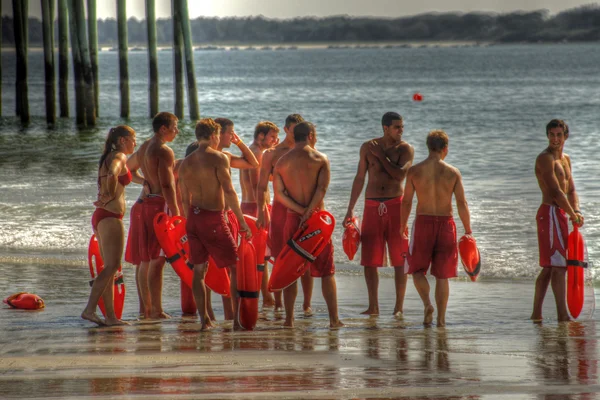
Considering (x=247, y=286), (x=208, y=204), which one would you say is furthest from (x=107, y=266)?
(x=247, y=286)

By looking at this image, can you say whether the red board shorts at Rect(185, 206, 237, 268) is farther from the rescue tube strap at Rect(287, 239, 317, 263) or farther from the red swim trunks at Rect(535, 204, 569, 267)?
the red swim trunks at Rect(535, 204, 569, 267)

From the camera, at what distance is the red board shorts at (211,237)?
6.80 metres

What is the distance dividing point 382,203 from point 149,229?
189 centimetres

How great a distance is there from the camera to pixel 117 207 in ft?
22.3

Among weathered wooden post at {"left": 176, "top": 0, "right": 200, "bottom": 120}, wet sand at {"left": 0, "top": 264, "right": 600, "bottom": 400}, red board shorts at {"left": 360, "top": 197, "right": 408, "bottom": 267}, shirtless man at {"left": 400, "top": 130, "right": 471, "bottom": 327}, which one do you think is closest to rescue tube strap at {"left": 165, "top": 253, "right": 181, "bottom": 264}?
wet sand at {"left": 0, "top": 264, "right": 600, "bottom": 400}

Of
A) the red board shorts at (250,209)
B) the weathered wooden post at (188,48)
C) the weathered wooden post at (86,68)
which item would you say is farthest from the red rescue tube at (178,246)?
the weathered wooden post at (188,48)

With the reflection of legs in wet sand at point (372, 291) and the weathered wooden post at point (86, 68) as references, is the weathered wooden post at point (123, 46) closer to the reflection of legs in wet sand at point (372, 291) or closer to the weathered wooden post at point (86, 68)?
the weathered wooden post at point (86, 68)

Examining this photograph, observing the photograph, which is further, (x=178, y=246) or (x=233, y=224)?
(x=178, y=246)

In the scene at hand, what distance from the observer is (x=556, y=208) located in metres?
7.27

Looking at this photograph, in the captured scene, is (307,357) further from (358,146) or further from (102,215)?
(358,146)

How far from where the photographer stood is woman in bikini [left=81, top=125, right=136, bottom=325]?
671 cm

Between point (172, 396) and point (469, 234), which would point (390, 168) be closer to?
point (469, 234)

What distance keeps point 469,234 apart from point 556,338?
1068 mm

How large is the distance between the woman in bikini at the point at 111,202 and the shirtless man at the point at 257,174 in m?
1.36
